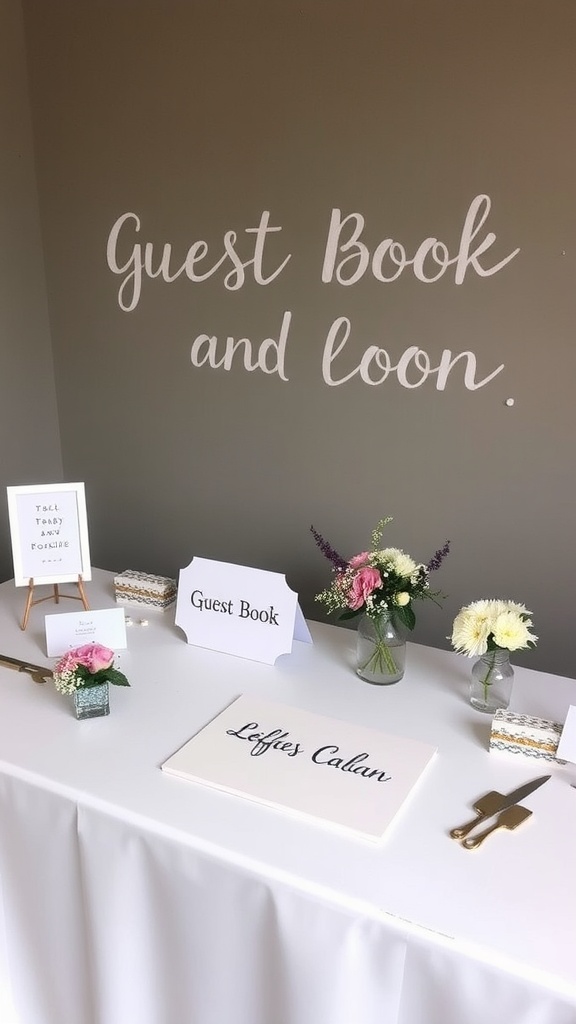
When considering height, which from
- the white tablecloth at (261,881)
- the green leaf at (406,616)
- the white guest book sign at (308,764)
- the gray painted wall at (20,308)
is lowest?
the white tablecloth at (261,881)

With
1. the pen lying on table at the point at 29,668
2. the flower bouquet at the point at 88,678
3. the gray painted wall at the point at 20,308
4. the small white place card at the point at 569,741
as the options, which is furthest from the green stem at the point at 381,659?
the gray painted wall at the point at 20,308

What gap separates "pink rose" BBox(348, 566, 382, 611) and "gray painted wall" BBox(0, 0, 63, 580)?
1031mm

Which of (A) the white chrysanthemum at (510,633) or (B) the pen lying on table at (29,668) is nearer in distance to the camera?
(A) the white chrysanthemum at (510,633)

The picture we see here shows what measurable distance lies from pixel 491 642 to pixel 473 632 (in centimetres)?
3

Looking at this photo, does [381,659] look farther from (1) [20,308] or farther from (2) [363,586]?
(1) [20,308]

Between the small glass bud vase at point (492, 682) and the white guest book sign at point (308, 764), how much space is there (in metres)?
0.16

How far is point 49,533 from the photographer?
1560 millimetres

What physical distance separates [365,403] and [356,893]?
3.21ft

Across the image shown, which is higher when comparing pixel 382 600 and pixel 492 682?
pixel 382 600

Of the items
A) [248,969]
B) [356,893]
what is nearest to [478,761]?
[356,893]

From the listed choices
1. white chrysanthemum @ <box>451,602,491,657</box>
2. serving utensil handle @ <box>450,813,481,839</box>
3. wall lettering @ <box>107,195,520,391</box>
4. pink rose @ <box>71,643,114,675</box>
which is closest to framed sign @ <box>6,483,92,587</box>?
pink rose @ <box>71,643,114,675</box>

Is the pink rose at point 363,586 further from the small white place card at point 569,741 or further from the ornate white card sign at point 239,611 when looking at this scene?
the small white place card at point 569,741

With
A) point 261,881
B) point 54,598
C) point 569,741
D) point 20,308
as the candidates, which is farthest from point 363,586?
point 20,308

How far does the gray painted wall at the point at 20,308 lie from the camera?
175cm
